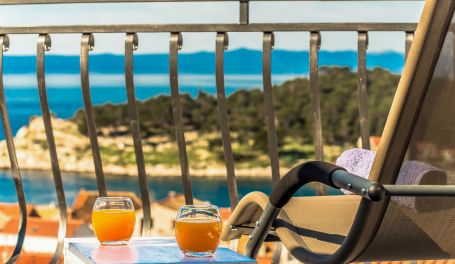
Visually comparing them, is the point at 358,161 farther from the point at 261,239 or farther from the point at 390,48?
the point at 390,48

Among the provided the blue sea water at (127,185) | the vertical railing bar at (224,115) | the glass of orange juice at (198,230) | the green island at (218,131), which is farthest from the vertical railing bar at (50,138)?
the blue sea water at (127,185)

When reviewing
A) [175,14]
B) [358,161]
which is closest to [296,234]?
[358,161]

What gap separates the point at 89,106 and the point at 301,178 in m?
0.98

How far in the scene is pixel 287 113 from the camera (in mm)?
18703

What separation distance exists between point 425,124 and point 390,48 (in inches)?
835

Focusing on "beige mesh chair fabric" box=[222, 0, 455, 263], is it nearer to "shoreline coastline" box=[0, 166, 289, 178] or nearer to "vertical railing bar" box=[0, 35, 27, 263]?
"vertical railing bar" box=[0, 35, 27, 263]

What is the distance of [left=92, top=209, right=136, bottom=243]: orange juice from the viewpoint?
57.1 inches

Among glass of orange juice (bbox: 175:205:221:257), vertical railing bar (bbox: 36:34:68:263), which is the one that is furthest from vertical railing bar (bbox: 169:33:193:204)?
glass of orange juice (bbox: 175:205:221:257)

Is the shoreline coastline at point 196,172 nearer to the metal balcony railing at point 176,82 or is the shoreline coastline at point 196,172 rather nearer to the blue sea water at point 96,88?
the blue sea water at point 96,88

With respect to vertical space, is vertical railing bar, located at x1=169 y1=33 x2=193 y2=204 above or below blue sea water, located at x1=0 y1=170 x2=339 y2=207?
above

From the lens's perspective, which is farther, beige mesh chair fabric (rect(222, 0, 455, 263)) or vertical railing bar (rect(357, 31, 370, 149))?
vertical railing bar (rect(357, 31, 370, 149))

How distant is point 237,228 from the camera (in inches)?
71.7

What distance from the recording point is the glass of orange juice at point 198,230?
1.32 meters

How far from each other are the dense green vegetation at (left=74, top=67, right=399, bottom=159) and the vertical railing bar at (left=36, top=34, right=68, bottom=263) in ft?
47.9
